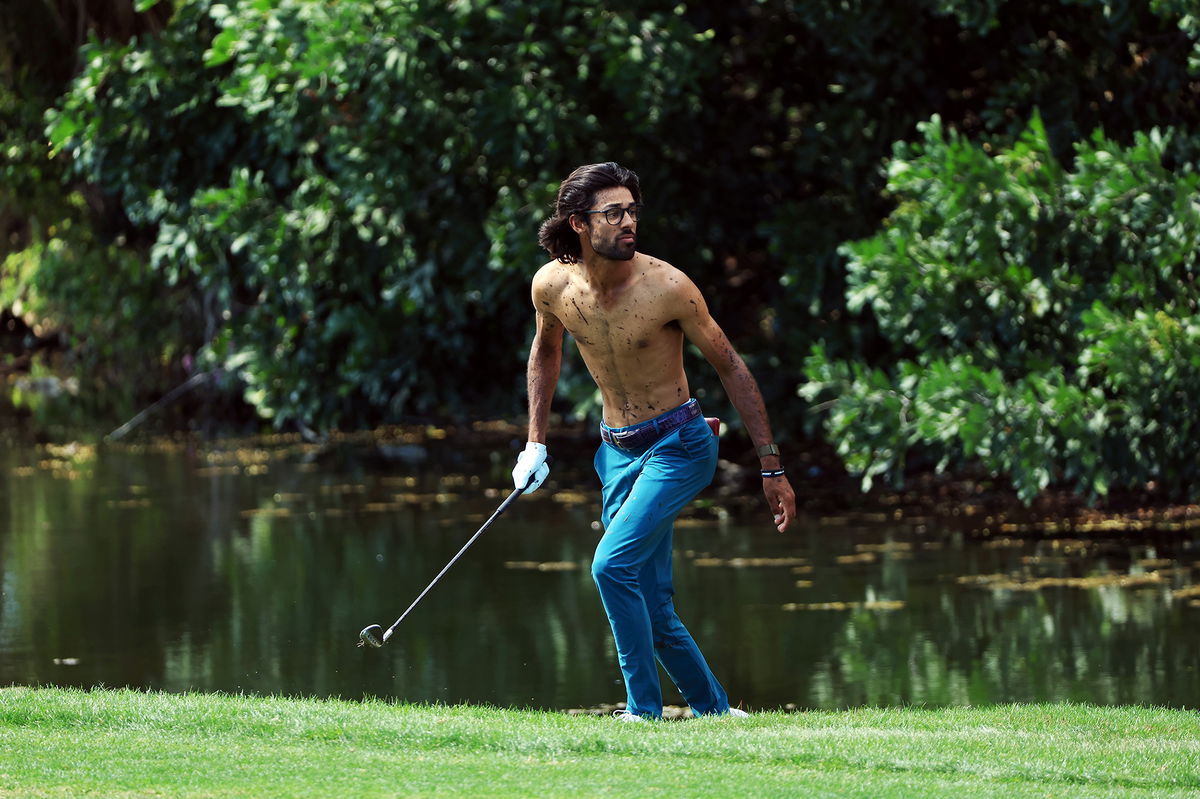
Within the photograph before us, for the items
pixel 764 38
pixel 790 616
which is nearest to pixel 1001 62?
pixel 764 38

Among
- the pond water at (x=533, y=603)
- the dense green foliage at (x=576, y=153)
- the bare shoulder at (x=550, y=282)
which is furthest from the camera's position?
the dense green foliage at (x=576, y=153)

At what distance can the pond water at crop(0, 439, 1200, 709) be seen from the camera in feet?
30.7

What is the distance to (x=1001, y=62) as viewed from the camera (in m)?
15.9

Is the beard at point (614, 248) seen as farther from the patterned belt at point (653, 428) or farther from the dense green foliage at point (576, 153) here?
the dense green foliage at point (576, 153)

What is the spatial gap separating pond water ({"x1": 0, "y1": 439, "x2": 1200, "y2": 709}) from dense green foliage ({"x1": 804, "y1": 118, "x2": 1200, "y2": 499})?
2.58ft

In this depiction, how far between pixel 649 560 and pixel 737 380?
2.49 feet

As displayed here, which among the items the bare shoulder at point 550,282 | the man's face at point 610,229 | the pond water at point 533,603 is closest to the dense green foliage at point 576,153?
the pond water at point 533,603

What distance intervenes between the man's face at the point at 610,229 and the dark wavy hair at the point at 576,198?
33 millimetres

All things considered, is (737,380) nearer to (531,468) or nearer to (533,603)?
(531,468)

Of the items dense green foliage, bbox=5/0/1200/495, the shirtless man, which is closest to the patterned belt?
the shirtless man

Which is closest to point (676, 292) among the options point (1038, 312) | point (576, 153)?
point (1038, 312)

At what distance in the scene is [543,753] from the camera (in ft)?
20.2

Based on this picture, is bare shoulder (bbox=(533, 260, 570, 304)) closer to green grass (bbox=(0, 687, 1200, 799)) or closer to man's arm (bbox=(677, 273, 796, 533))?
man's arm (bbox=(677, 273, 796, 533))

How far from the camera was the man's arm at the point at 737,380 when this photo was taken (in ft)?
23.1
